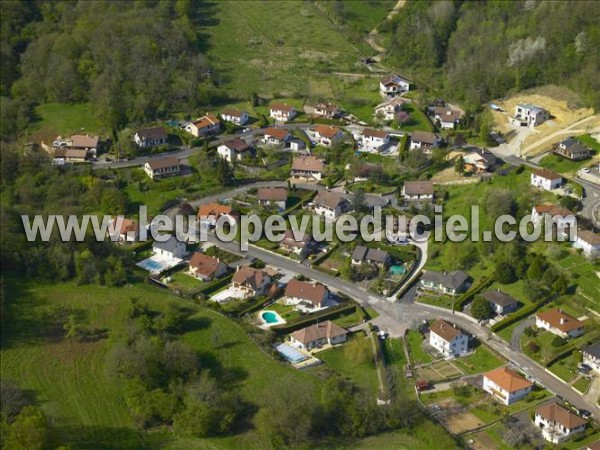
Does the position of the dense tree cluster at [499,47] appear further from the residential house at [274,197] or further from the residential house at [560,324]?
the residential house at [560,324]

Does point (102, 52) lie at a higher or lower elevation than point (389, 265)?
higher

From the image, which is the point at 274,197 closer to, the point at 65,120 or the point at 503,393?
the point at 503,393

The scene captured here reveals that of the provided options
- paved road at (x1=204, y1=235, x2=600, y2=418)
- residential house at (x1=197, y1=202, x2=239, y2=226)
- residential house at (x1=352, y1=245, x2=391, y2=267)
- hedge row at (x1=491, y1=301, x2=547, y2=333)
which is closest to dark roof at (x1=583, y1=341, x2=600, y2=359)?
paved road at (x1=204, y1=235, x2=600, y2=418)

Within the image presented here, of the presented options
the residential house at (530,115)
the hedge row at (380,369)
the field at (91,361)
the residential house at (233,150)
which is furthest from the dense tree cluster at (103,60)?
the hedge row at (380,369)

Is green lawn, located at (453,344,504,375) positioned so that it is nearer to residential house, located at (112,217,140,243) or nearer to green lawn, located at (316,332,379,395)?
green lawn, located at (316,332,379,395)

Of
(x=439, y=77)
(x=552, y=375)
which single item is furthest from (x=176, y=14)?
(x=552, y=375)

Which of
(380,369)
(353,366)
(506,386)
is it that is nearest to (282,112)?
(353,366)

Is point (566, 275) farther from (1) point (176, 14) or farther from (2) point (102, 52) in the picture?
(1) point (176, 14)
